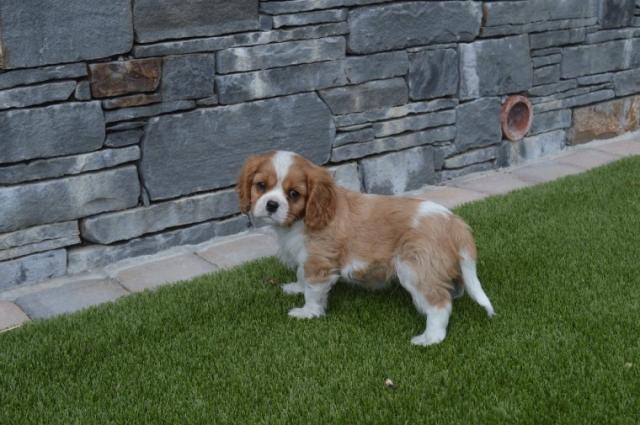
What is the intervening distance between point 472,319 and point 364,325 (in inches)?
21.1

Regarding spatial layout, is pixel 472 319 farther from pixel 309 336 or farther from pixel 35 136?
pixel 35 136

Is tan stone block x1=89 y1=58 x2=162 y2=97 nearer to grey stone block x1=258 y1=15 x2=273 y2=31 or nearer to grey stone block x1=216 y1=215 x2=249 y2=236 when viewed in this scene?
grey stone block x1=258 y1=15 x2=273 y2=31

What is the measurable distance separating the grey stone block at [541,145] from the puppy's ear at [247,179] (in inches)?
148

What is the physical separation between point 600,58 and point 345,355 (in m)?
5.03

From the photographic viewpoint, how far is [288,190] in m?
3.71

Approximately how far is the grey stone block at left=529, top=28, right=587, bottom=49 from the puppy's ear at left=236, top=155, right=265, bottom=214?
148 inches

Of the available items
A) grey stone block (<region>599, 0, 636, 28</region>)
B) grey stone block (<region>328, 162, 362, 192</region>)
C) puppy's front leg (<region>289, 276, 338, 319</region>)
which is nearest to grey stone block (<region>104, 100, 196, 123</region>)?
grey stone block (<region>328, 162, 362, 192</region>)

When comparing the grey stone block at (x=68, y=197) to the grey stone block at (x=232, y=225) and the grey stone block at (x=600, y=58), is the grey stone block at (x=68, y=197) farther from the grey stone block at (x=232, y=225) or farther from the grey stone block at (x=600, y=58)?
the grey stone block at (x=600, y=58)

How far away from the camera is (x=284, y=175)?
Result: 3.68 metres

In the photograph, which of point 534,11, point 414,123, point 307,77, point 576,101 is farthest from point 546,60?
point 307,77

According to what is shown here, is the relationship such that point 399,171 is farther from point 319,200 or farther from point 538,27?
point 319,200

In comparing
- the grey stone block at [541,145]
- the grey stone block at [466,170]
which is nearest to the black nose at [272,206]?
the grey stone block at [466,170]

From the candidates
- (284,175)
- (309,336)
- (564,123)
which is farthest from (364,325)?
(564,123)

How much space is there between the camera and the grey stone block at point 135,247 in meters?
4.68
